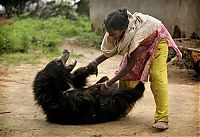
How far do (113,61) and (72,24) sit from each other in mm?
7636

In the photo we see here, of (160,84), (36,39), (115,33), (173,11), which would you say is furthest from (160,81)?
(36,39)

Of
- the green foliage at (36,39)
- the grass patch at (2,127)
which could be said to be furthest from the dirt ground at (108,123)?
the green foliage at (36,39)

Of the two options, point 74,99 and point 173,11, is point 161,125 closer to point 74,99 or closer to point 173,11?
point 74,99

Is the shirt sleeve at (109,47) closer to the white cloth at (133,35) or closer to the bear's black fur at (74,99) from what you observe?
the white cloth at (133,35)

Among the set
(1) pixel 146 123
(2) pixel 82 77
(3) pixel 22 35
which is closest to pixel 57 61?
(2) pixel 82 77

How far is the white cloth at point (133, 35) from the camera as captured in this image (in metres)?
4.06

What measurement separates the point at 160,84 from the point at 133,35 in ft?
1.86

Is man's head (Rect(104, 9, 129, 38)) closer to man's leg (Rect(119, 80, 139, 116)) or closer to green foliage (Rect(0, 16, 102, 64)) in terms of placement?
man's leg (Rect(119, 80, 139, 116))

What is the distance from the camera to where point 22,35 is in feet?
39.3

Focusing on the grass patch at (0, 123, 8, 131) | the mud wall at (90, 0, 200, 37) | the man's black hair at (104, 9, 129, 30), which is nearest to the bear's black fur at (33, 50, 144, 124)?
the grass patch at (0, 123, 8, 131)

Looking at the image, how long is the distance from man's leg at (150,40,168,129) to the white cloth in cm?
22

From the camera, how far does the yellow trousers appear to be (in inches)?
166

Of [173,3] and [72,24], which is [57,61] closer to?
[173,3]

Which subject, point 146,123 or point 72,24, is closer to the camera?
point 146,123
